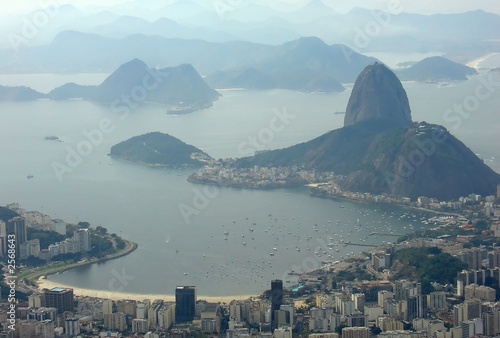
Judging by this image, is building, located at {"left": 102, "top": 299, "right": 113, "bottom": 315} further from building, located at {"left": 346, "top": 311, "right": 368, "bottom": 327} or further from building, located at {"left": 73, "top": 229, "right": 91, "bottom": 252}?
building, located at {"left": 73, "top": 229, "right": 91, "bottom": 252}

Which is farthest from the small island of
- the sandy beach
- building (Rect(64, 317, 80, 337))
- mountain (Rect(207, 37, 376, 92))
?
mountain (Rect(207, 37, 376, 92))

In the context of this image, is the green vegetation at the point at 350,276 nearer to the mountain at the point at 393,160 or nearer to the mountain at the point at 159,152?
the mountain at the point at 393,160

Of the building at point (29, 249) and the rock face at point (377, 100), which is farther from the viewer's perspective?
the rock face at point (377, 100)

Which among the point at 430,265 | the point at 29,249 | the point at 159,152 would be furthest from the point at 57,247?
the point at 159,152

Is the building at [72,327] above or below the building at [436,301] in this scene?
below

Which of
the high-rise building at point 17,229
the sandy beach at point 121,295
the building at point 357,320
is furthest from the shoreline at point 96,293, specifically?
the building at point 357,320

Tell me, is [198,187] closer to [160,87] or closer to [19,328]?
[19,328]
